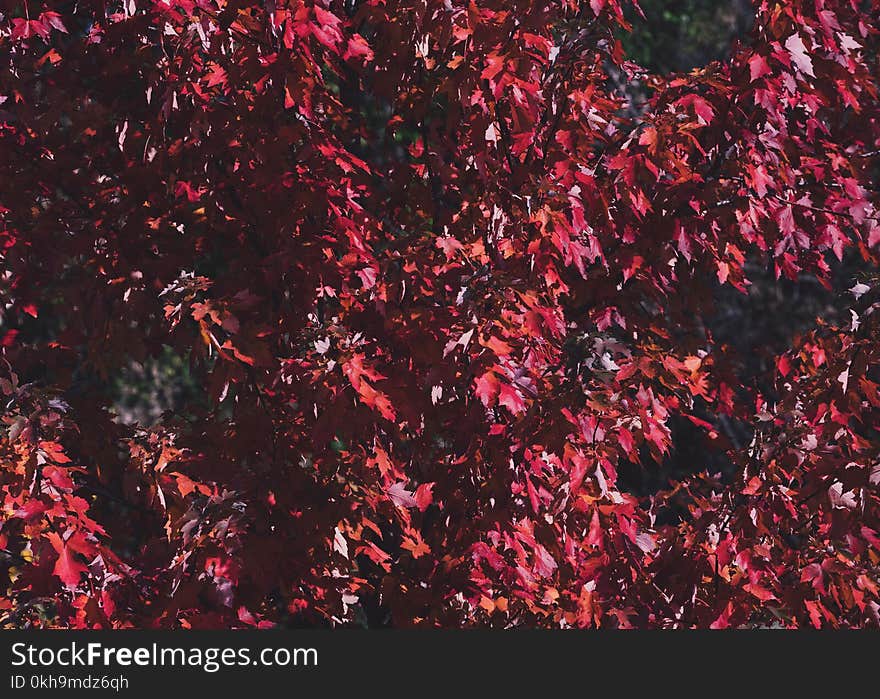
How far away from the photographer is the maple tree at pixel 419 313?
3258 millimetres

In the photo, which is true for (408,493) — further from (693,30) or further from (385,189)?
(693,30)

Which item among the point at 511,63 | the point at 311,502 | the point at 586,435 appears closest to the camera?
the point at 586,435

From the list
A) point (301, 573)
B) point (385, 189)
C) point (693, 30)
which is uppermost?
point (693, 30)

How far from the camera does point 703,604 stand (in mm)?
3619

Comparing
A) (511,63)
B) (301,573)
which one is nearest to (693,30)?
(511,63)

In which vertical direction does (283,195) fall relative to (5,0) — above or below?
below

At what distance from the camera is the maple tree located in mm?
3258

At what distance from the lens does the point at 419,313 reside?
11.0 ft

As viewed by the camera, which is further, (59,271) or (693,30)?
(693,30)

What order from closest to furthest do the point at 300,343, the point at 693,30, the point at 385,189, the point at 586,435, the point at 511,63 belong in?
the point at 586,435 < the point at 511,63 < the point at 300,343 < the point at 385,189 < the point at 693,30

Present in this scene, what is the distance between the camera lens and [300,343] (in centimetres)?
380

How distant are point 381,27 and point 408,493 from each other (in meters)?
1.66

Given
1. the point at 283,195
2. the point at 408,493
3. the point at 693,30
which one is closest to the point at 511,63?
the point at 283,195

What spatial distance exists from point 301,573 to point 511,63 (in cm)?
189
